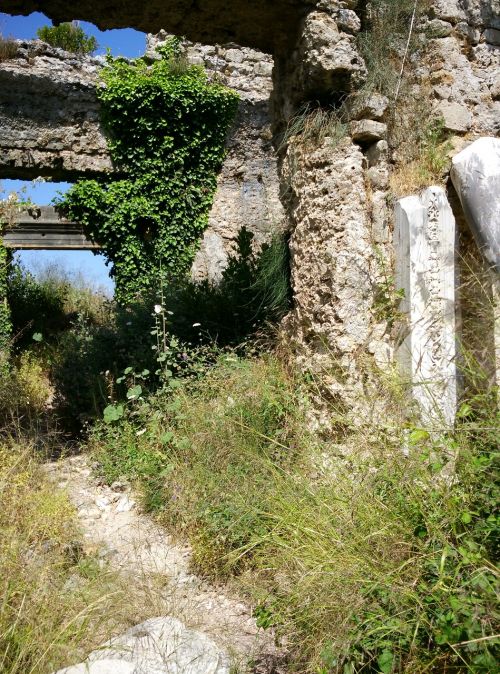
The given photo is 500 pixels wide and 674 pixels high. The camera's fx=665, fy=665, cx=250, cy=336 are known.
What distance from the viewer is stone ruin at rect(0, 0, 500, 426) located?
4.31 meters

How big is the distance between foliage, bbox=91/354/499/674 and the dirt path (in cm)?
14

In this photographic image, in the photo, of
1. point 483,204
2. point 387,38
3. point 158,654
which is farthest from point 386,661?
point 387,38

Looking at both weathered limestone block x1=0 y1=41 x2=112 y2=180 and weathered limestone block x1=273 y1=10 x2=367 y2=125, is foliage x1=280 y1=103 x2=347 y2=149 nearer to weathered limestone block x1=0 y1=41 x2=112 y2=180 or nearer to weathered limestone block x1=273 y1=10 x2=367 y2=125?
weathered limestone block x1=273 y1=10 x2=367 y2=125

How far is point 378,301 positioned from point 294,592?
7.49 feet

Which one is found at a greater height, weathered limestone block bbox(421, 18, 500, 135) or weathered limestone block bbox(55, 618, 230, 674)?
weathered limestone block bbox(421, 18, 500, 135)

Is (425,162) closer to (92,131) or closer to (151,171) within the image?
(151,171)

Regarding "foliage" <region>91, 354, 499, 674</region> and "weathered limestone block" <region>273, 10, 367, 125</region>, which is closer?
"foliage" <region>91, 354, 499, 674</region>

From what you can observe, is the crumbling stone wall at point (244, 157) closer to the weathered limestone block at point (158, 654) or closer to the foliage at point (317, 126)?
the foliage at point (317, 126)

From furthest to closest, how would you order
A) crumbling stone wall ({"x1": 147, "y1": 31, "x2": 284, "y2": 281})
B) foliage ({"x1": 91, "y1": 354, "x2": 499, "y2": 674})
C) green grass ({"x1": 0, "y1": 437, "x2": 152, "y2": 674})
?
crumbling stone wall ({"x1": 147, "y1": 31, "x2": 284, "y2": 281}) < green grass ({"x1": 0, "y1": 437, "x2": 152, "y2": 674}) < foliage ({"x1": 91, "y1": 354, "x2": 499, "y2": 674})

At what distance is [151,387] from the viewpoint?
6.25 meters

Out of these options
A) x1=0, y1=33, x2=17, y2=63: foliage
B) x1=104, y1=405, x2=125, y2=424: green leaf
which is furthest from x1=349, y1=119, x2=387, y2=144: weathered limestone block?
x1=0, y1=33, x2=17, y2=63: foliage

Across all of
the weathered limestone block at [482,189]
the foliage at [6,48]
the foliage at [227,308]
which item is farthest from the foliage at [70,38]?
the weathered limestone block at [482,189]

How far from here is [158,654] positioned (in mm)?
2770

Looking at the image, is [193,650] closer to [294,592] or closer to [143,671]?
[143,671]
